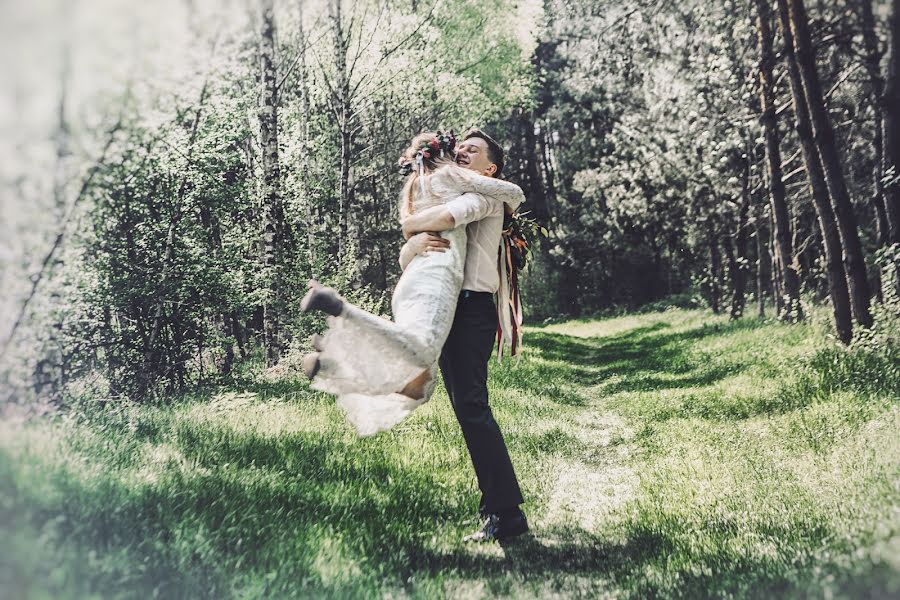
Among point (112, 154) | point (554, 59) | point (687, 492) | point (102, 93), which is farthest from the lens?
point (554, 59)

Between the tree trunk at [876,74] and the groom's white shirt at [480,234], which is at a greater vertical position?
the tree trunk at [876,74]

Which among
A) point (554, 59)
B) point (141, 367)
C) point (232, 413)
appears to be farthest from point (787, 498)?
point (554, 59)

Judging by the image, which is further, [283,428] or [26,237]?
[283,428]

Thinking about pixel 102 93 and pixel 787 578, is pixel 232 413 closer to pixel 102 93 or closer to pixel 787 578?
pixel 102 93

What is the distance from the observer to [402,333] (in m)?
3.63

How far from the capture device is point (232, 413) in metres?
5.57

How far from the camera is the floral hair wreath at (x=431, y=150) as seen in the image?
4332 mm

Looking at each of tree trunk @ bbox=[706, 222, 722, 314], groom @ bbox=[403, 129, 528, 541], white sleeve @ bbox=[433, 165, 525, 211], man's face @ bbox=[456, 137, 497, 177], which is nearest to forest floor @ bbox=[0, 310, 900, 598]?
groom @ bbox=[403, 129, 528, 541]

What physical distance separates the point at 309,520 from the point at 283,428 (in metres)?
1.80

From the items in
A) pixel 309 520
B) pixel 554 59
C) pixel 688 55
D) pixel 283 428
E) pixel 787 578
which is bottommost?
pixel 787 578

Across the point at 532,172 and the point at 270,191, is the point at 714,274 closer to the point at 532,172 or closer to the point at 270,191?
the point at 532,172

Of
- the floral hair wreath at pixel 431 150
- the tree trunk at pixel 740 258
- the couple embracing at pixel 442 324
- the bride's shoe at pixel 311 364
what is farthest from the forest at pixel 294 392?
the tree trunk at pixel 740 258

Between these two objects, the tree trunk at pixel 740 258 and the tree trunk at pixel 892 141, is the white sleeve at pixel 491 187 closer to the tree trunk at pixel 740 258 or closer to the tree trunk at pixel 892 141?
the tree trunk at pixel 892 141

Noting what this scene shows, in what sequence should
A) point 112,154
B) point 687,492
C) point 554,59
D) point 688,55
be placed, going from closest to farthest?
point 112,154 < point 687,492 < point 688,55 < point 554,59
